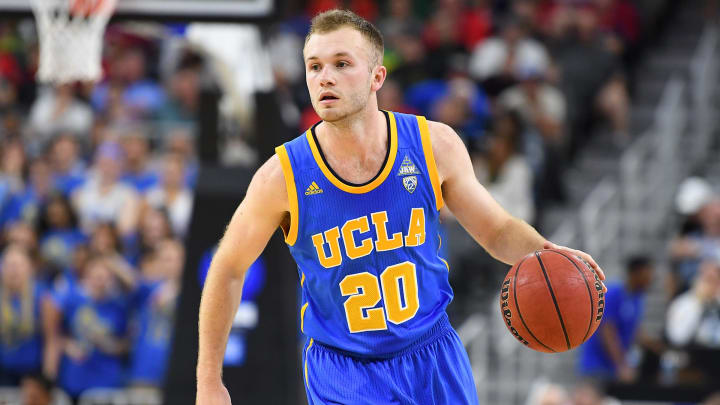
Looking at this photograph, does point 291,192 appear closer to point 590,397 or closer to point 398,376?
point 398,376

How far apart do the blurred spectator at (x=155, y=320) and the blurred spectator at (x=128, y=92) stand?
3189 mm

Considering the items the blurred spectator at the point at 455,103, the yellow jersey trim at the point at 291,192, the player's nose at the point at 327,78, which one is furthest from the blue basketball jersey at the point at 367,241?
the blurred spectator at the point at 455,103

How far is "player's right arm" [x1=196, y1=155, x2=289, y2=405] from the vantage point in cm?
455

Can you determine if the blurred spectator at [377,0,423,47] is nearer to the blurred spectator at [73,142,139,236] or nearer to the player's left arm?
the blurred spectator at [73,142,139,236]

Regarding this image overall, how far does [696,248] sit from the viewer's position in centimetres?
1075

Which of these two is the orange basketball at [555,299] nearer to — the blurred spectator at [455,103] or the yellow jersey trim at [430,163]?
the yellow jersey trim at [430,163]

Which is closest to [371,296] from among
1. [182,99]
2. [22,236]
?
[22,236]

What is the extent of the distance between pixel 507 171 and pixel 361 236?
7.04 meters

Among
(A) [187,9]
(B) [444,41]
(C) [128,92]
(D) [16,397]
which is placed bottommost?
(D) [16,397]

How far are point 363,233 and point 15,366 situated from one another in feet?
23.4

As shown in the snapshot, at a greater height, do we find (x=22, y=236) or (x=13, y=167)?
(x=13, y=167)

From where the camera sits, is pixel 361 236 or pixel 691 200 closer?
pixel 361 236

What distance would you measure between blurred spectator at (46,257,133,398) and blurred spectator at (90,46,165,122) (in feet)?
9.90

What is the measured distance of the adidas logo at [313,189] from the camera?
4.60 m
